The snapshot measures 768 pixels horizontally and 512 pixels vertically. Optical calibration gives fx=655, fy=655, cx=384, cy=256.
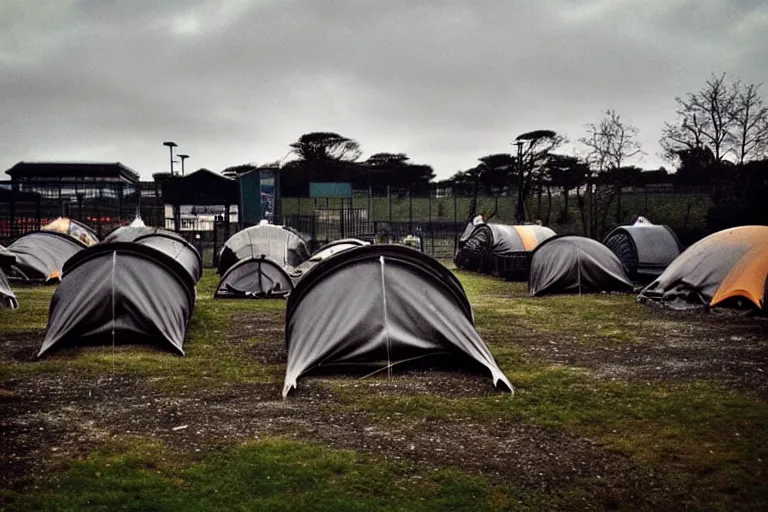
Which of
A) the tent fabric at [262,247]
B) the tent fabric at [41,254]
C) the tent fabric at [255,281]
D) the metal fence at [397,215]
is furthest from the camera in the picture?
the metal fence at [397,215]

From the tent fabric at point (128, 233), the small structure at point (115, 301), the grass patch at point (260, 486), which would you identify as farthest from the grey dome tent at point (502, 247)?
the grass patch at point (260, 486)

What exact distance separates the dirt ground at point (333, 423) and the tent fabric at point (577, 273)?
26.0 ft

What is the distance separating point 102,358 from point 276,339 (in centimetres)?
279

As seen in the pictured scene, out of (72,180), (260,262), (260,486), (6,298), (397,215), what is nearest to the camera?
(260,486)

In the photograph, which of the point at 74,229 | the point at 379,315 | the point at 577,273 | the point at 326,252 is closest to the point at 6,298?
the point at 326,252

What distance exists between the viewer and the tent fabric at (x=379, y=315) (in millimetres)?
7453

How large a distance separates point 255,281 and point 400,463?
12.0 meters

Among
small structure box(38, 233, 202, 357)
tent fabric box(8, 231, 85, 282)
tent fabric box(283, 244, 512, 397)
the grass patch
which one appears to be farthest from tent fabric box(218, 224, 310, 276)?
the grass patch

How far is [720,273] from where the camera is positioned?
13.0 meters

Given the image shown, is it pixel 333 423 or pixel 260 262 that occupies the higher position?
pixel 260 262

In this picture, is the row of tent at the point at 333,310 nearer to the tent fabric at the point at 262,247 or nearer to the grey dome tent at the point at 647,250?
the tent fabric at the point at 262,247

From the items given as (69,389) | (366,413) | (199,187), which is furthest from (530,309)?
(199,187)

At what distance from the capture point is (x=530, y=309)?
1414cm

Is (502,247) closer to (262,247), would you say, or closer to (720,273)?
(262,247)
